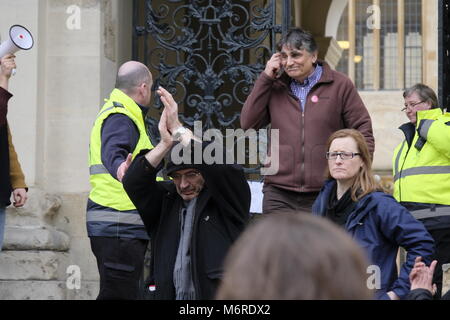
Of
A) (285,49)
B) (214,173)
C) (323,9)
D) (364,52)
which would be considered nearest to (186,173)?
(214,173)

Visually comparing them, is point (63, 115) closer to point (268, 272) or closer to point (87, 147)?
point (87, 147)

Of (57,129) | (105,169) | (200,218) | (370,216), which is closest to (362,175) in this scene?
(370,216)

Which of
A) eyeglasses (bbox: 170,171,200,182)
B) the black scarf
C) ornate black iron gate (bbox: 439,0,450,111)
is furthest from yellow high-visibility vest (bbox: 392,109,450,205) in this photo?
eyeglasses (bbox: 170,171,200,182)

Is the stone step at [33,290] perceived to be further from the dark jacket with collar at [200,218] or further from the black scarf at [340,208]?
the black scarf at [340,208]

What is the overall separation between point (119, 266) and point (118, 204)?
1.20 ft

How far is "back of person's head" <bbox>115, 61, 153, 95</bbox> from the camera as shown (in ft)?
24.0

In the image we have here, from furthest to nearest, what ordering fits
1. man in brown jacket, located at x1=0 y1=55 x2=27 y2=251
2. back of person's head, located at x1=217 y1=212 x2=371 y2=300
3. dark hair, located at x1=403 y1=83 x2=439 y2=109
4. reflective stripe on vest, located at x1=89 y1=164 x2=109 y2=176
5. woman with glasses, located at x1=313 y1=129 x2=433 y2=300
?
dark hair, located at x1=403 y1=83 x2=439 y2=109
man in brown jacket, located at x1=0 y1=55 x2=27 y2=251
reflective stripe on vest, located at x1=89 y1=164 x2=109 y2=176
woman with glasses, located at x1=313 y1=129 x2=433 y2=300
back of person's head, located at x1=217 y1=212 x2=371 y2=300

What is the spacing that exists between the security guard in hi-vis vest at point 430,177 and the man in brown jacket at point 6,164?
245 centimetres

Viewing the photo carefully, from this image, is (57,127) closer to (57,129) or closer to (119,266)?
(57,129)

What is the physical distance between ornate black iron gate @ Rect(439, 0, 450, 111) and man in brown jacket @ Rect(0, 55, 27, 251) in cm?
304

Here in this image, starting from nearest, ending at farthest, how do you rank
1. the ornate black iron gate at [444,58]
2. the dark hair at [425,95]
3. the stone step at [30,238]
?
the dark hair at [425,95] → the stone step at [30,238] → the ornate black iron gate at [444,58]

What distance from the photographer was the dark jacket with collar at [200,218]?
233 inches

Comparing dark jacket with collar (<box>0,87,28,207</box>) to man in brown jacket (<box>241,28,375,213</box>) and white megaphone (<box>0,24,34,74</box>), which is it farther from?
man in brown jacket (<box>241,28,375,213</box>)

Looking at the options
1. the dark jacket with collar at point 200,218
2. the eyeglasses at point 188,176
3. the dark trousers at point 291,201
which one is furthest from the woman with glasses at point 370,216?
the dark trousers at point 291,201
